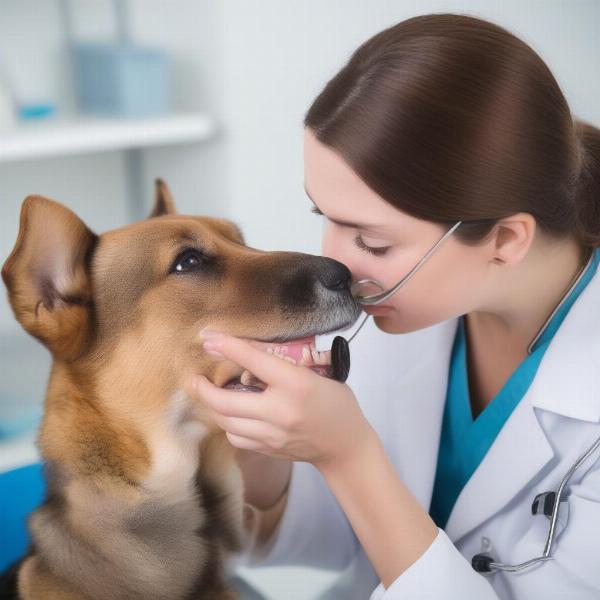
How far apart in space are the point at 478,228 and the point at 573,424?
0.31 metres

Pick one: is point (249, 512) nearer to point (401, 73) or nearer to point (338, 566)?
point (338, 566)

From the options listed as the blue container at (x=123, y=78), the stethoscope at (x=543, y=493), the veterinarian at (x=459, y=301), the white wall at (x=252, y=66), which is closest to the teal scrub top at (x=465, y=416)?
the veterinarian at (x=459, y=301)

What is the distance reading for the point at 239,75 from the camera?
217 cm

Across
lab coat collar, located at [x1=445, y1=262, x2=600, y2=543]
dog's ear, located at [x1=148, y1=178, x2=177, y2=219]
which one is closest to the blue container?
dog's ear, located at [x1=148, y1=178, x2=177, y2=219]

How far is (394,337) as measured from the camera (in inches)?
52.3

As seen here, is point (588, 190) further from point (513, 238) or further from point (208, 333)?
point (208, 333)

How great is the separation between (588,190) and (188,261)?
0.54m

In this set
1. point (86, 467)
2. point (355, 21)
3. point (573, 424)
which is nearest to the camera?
point (86, 467)

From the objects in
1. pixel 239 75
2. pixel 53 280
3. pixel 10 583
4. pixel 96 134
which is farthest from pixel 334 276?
pixel 239 75

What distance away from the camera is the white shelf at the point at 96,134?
191cm

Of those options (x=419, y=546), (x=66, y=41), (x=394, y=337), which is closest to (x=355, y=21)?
(x=66, y=41)

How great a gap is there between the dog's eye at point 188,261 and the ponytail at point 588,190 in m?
0.50

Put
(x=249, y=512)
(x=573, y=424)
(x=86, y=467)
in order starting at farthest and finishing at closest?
(x=249, y=512), (x=573, y=424), (x=86, y=467)

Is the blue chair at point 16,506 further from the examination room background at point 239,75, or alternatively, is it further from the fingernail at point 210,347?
the examination room background at point 239,75
